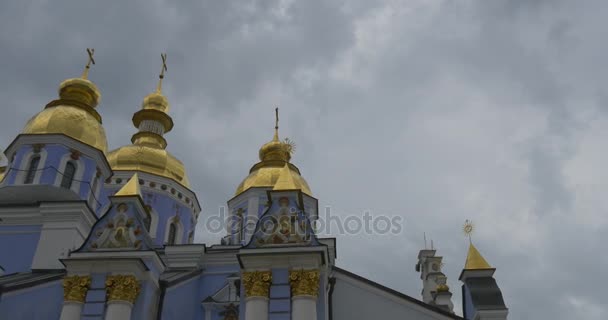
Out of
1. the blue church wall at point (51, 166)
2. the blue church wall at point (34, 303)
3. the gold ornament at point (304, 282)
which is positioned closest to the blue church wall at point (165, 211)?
the blue church wall at point (51, 166)

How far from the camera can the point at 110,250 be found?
1209cm

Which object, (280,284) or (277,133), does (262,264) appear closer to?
(280,284)

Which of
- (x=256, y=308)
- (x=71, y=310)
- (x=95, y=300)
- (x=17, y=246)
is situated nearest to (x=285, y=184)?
(x=256, y=308)

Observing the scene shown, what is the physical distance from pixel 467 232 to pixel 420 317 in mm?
3811

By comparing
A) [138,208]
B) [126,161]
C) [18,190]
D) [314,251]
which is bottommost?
[314,251]

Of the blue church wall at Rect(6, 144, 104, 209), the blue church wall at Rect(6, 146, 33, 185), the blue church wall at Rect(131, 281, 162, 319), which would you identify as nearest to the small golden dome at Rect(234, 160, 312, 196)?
the blue church wall at Rect(6, 144, 104, 209)

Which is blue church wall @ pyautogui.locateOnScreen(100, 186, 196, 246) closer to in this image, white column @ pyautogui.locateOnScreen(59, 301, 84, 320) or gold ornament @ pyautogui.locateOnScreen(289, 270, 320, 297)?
white column @ pyautogui.locateOnScreen(59, 301, 84, 320)

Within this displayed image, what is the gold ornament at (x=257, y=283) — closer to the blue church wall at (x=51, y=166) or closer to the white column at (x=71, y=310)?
the white column at (x=71, y=310)

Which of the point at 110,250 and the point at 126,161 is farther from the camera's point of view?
the point at 126,161

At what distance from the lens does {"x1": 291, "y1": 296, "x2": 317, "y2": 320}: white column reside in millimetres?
11148

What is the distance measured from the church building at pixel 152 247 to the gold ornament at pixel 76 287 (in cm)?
2

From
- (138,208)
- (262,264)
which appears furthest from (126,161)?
(262,264)

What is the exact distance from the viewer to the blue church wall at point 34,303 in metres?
12.5

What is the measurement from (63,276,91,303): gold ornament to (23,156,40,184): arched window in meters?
7.89
